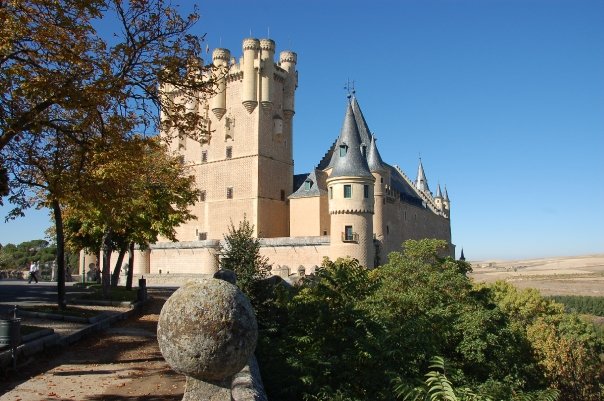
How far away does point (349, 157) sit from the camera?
42.0 meters

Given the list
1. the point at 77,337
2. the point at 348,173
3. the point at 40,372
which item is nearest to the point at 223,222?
the point at 348,173

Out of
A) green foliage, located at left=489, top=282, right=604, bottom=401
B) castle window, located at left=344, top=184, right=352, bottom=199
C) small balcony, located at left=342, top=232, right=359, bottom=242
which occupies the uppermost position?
castle window, located at left=344, top=184, right=352, bottom=199

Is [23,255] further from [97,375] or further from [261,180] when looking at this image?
[97,375]

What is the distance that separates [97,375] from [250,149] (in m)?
42.7

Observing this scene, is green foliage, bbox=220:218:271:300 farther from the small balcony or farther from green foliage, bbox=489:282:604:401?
the small balcony

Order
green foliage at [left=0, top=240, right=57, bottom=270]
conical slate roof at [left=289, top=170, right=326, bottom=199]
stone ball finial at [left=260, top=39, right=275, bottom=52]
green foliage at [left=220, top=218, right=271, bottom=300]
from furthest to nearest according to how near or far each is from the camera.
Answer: green foliage at [left=0, top=240, right=57, bottom=270] < stone ball finial at [left=260, top=39, right=275, bottom=52] < conical slate roof at [left=289, top=170, right=326, bottom=199] < green foliage at [left=220, top=218, right=271, bottom=300]

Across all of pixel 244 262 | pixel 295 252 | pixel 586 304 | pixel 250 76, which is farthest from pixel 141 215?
pixel 586 304

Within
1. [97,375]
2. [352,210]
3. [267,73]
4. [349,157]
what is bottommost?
[97,375]

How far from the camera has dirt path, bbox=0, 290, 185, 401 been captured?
8656mm

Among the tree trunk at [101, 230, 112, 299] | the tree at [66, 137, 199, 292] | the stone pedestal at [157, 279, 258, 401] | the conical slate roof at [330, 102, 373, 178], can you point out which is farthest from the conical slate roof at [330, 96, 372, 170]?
the stone pedestal at [157, 279, 258, 401]

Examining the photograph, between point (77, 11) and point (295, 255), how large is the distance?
35412 mm

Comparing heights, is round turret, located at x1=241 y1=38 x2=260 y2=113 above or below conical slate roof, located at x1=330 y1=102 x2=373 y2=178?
above

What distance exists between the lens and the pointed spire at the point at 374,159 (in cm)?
5081

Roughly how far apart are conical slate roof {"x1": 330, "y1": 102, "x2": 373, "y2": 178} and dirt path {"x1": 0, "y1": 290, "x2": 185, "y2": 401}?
2915cm
